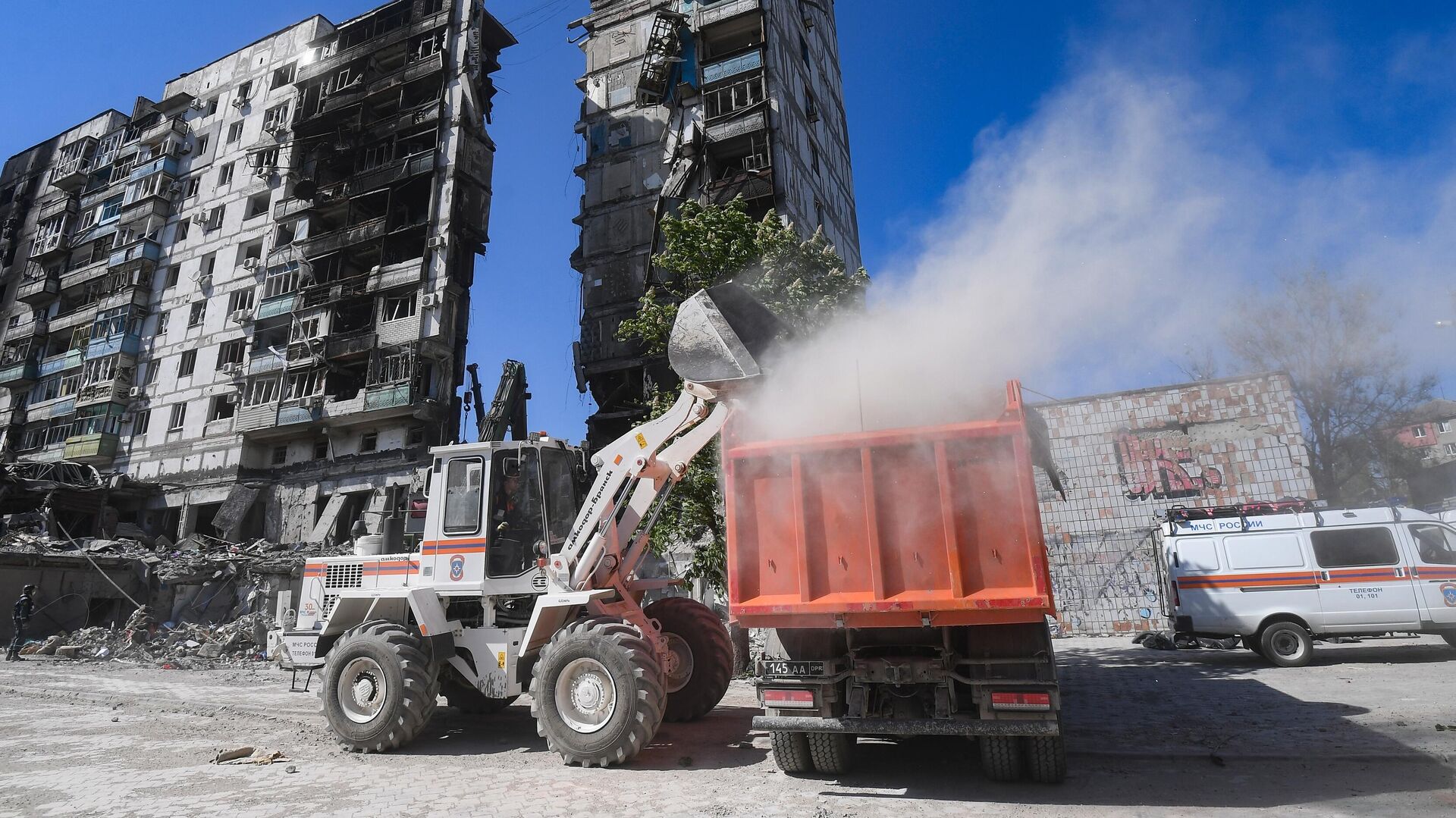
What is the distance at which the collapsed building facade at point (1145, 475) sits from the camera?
18.1 meters

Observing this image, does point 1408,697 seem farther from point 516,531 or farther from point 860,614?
point 516,531

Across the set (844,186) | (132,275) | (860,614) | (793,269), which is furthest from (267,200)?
(860,614)

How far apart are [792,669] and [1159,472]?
17001 mm

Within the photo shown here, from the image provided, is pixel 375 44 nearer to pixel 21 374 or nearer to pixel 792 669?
pixel 21 374

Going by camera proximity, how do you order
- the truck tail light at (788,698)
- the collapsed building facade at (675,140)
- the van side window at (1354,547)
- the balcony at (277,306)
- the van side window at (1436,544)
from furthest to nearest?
1. the balcony at (277,306)
2. the collapsed building facade at (675,140)
3. the van side window at (1354,547)
4. the van side window at (1436,544)
5. the truck tail light at (788,698)

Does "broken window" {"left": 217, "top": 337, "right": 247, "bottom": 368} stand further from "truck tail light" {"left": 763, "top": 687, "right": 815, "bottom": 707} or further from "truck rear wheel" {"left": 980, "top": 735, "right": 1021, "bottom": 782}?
"truck rear wheel" {"left": 980, "top": 735, "right": 1021, "bottom": 782}

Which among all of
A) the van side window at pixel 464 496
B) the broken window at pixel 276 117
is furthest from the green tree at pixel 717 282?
the broken window at pixel 276 117

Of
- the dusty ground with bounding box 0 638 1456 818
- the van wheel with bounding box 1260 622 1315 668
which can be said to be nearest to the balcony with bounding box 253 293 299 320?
the dusty ground with bounding box 0 638 1456 818

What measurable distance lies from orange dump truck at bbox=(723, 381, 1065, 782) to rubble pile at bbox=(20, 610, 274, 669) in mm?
17604

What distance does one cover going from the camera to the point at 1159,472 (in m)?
18.9

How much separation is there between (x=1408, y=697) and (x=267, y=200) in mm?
49735

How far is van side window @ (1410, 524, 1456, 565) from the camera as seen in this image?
1185 cm

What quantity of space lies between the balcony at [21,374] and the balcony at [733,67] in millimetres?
48015

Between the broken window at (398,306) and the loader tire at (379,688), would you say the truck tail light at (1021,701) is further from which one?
the broken window at (398,306)
